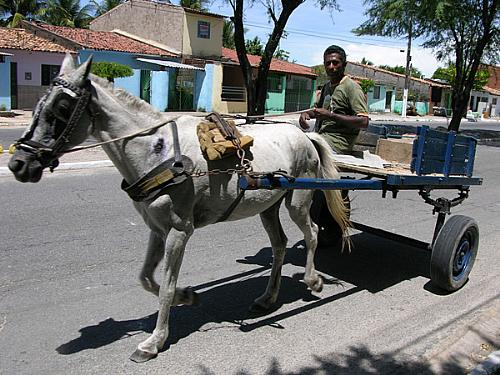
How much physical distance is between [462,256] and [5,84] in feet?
78.6

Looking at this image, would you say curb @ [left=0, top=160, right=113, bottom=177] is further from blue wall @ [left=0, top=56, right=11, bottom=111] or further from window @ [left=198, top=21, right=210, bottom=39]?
window @ [left=198, top=21, right=210, bottom=39]

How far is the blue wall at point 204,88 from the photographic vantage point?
105ft

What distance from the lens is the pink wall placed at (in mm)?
25859

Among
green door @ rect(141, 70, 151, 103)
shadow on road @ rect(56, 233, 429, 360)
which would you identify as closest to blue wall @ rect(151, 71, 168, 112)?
green door @ rect(141, 70, 151, 103)

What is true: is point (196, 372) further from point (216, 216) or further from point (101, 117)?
point (101, 117)

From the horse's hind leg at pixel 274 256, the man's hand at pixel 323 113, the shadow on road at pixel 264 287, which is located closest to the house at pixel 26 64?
the shadow on road at pixel 264 287

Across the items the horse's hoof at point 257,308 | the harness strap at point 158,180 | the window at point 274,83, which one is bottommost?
the horse's hoof at point 257,308

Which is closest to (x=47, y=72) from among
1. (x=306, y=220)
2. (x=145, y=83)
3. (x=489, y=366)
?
(x=145, y=83)

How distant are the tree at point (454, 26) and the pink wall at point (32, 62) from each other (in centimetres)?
1514

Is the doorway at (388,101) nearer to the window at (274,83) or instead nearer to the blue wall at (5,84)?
the window at (274,83)

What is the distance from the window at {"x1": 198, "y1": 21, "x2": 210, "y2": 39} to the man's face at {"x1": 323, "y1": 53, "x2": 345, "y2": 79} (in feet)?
96.7

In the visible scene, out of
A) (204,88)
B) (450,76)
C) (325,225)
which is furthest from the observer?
(450,76)

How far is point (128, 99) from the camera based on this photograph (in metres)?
3.58

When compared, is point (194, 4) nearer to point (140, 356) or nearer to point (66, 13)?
point (66, 13)
